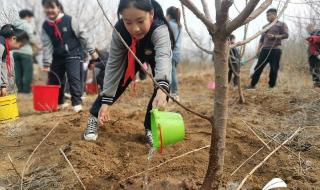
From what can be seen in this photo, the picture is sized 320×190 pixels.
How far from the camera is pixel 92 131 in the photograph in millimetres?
3029

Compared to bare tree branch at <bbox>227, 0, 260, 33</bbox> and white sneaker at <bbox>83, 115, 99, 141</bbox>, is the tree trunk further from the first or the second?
white sneaker at <bbox>83, 115, 99, 141</bbox>

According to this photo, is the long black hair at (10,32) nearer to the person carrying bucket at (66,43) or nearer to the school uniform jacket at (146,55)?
the person carrying bucket at (66,43)

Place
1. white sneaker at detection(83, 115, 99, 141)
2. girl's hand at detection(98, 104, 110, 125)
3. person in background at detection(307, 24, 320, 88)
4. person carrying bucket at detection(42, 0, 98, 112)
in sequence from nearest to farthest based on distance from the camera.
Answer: girl's hand at detection(98, 104, 110, 125), white sneaker at detection(83, 115, 99, 141), person carrying bucket at detection(42, 0, 98, 112), person in background at detection(307, 24, 320, 88)

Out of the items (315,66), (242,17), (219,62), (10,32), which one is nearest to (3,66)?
(10,32)

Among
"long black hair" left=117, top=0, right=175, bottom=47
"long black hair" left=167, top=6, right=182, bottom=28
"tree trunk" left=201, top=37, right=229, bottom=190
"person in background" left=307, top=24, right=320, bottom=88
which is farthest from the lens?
"long black hair" left=167, top=6, right=182, bottom=28

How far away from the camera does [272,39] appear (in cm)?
607

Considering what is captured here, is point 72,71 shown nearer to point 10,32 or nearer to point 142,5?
point 10,32

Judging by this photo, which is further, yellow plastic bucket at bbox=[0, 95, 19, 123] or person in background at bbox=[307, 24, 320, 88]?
person in background at bbox=[307, 24, 320, 88]

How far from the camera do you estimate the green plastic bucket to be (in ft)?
6.25

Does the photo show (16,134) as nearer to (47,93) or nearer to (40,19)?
(47,93)

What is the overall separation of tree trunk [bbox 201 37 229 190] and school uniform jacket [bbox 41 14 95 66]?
3.21 m

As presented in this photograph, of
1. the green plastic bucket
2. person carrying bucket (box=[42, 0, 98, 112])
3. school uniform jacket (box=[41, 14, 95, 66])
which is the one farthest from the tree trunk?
school uniform jacket (box=[41, 14, 95, 66])

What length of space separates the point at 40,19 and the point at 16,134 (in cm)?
1752

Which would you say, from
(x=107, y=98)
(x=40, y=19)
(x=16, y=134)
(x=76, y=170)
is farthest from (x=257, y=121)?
(x=40, y=19)
